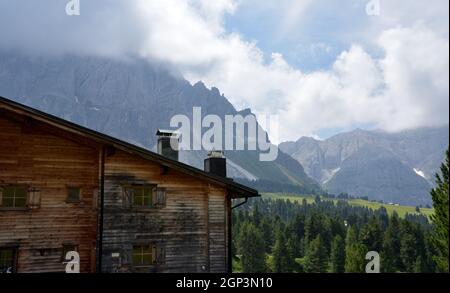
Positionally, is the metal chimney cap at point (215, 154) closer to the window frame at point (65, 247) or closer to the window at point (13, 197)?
the window frame at point (65, 247)

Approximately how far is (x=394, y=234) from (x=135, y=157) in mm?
103391

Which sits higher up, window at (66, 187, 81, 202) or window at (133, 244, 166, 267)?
window at (66, 187, 81, 202)

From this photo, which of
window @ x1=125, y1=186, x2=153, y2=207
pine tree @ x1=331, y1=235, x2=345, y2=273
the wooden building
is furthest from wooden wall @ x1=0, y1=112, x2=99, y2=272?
pine tree @ x1=331, y1=235, x2=345, y2=273

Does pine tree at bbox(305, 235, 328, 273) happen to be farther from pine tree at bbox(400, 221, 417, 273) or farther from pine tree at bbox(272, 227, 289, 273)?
pine tree at bbox(400, 221, 417, 273)

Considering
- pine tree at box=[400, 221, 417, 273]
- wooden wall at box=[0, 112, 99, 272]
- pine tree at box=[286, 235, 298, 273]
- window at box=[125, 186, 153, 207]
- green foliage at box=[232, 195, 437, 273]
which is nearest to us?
wooden wall at box=[0, 112, 99, 272]

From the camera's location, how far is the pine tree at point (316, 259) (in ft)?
358

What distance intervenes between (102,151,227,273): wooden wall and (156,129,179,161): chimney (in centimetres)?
457

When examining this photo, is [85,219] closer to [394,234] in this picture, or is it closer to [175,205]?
[175,205]

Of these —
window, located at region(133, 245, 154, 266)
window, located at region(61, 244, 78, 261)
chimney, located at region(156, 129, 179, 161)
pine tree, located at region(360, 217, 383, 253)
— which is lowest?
pine tree, located at region(360, 217, 383, 253)

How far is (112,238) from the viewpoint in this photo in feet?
63.1

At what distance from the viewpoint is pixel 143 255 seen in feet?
65.3

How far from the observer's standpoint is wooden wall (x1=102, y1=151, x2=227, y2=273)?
1941 cm

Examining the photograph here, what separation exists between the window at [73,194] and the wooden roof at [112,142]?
95.5 inches
